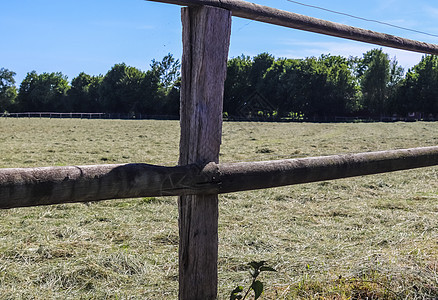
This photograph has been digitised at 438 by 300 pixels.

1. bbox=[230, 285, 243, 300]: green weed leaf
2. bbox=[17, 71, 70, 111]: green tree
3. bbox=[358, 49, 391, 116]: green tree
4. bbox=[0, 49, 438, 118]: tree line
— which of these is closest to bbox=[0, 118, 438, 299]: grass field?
bbox=[230, 285, 243, 300]: green weed leaf

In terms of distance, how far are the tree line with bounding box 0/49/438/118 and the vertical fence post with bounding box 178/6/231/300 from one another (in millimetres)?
14727

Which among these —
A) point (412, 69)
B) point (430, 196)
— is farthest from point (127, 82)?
point (412, 69)

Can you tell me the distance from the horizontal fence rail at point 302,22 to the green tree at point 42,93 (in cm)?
4534

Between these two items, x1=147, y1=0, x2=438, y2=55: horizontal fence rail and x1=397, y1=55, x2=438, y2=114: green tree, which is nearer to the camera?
x1=147, y1=0, x2=438, y2=55: horizontal fence rail

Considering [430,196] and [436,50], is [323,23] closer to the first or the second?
[436,50]

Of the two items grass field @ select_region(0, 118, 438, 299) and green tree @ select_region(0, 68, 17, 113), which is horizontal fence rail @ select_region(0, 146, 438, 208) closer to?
grass field @ select_region(0, 118, 438, 299)

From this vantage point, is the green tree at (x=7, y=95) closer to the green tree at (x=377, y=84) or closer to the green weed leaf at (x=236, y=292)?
the green weed leaf at (x=236, y=292)

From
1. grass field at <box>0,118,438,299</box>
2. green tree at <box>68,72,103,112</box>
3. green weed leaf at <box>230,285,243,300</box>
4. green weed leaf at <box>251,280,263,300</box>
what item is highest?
green tree at <box>68,72,103,112</box>

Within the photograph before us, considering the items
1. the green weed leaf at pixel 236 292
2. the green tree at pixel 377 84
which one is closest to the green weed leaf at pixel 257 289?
the green weed leaf at pixel 236 292

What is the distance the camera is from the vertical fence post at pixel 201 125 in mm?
1564

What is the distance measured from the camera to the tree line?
29.0 metres

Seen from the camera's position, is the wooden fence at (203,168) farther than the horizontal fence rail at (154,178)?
Yes

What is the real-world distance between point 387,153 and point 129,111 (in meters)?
41.4

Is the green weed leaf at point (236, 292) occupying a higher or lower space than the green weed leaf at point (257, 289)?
lower
